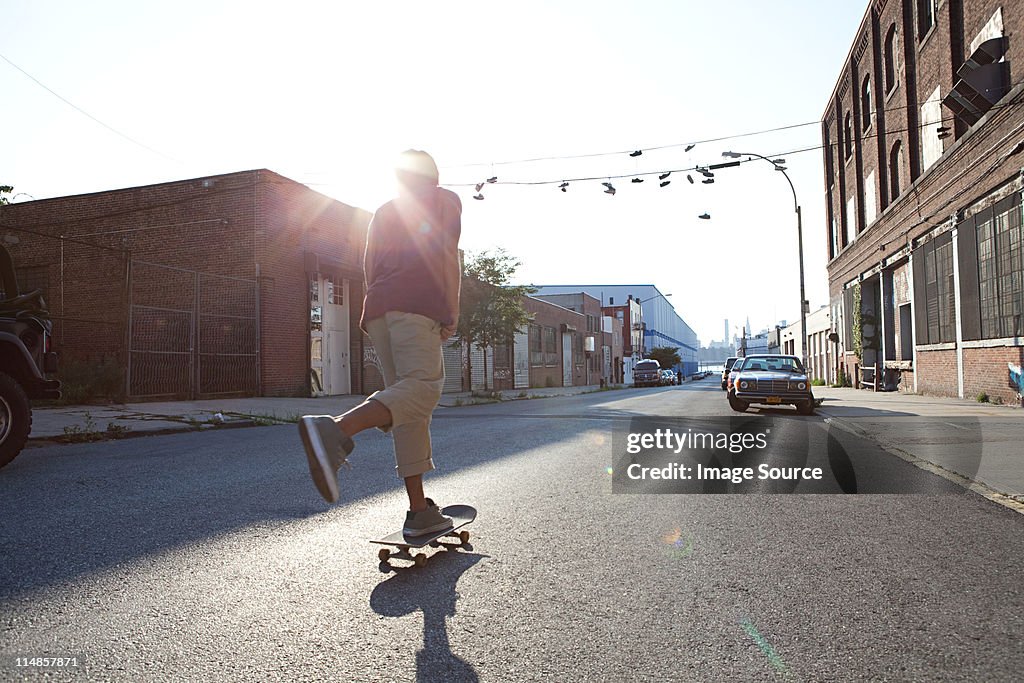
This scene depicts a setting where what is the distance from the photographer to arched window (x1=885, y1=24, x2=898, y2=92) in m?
23.8

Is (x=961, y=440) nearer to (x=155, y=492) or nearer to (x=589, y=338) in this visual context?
(x=155, y=492)

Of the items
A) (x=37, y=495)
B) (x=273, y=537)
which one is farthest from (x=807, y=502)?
(x=37, y=495)

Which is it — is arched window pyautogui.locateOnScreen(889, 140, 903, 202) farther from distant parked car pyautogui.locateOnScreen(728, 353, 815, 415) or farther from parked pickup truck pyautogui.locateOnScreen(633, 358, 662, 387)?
parked pickup truck pyautogui.locateOnScreen(633, 358, 662, 387)

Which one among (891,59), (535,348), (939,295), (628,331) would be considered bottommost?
(535,348)

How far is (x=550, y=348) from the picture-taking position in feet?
161

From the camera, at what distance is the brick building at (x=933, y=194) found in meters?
15.1

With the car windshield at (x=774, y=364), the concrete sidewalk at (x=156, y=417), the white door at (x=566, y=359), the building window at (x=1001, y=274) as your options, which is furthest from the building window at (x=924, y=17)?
the white door at (x=566, y=359)

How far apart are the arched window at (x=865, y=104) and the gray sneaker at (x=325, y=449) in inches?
1122

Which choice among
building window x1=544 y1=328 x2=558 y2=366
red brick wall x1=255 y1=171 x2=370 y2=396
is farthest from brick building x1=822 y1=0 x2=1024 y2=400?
building window x1=544 y1=328 x2=558 y2=366

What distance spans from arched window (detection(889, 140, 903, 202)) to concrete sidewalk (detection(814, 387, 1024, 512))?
461 inches

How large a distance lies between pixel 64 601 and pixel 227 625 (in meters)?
0.75

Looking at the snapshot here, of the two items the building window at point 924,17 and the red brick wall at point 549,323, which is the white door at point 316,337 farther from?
the red brick wall at point 549,323

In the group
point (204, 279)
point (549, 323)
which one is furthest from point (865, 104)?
point (549, 323)

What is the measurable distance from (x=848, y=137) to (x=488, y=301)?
59.7 feet
